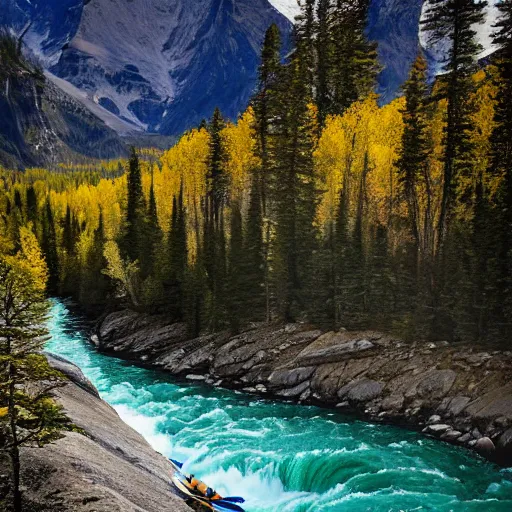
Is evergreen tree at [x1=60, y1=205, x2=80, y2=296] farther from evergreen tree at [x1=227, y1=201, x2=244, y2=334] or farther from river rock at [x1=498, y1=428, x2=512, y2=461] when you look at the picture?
river rock at [x1=498, y1=428, x2=512, y2=461]

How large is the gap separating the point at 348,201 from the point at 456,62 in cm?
1379

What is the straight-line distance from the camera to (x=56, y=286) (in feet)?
278

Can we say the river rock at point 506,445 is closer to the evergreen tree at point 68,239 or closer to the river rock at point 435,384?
the river rock at point 435,384

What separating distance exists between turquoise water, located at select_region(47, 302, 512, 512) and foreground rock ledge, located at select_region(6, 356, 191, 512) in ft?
15.8

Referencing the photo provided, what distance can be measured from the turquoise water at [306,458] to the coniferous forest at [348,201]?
9.09 meters

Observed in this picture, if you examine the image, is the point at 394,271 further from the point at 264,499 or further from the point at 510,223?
the point at 264,499

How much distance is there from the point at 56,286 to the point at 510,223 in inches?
2939

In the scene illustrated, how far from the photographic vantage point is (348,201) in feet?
138

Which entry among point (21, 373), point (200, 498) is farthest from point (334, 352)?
point (21, 373)

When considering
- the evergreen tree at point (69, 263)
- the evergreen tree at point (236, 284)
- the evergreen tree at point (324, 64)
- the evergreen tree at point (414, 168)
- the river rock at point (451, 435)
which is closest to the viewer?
the river rock at point (451, 435)

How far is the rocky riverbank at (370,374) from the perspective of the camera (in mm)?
24438

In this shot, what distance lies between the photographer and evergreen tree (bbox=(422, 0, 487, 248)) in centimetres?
3166

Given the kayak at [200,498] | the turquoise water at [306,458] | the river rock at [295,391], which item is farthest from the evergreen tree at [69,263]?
the kayak at [200,498]

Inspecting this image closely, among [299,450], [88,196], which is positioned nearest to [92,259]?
[299,450]
